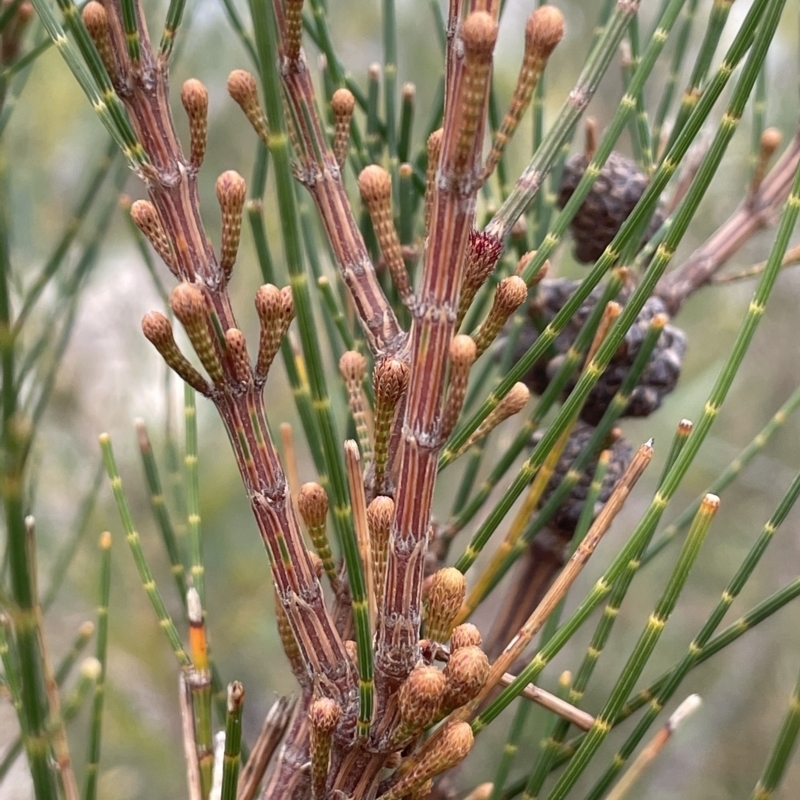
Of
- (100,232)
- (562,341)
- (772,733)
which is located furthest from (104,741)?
(772,733)

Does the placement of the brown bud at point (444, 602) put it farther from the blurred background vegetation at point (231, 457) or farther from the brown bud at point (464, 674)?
the blurred background vegetation at point (231, 457)

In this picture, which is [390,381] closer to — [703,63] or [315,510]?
[315,510]

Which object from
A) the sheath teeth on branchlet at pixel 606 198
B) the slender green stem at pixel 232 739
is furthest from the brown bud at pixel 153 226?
the sheath teeth on branchlet at pixel 606 198

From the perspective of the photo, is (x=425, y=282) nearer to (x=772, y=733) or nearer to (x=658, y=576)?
(x=658, y=576)

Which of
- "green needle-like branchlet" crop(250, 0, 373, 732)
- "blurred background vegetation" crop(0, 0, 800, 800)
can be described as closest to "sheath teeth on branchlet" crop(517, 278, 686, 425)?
"green needle-like branchlet" crop(250, 0, 373, 732)

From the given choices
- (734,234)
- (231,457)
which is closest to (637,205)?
(734,234)

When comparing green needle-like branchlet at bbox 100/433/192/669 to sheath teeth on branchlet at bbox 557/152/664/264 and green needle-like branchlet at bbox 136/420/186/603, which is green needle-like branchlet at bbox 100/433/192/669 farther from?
sheath teeth on branchlet at bbox 557/152/664/264
